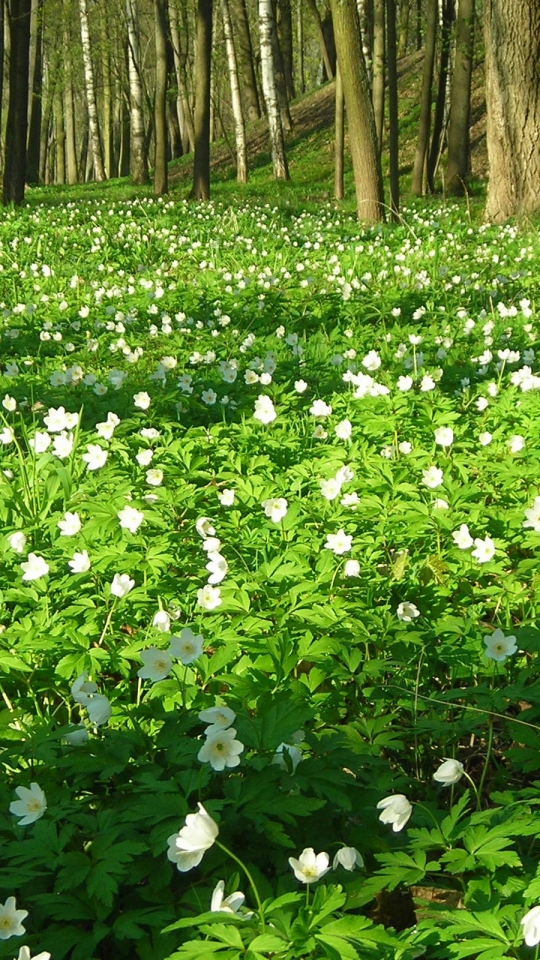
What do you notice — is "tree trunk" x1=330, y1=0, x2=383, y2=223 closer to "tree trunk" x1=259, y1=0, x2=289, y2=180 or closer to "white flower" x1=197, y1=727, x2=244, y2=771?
"tree trunk" x1=259, y1=0, x2=289, y2=180

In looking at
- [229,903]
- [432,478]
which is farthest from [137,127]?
[229,903]

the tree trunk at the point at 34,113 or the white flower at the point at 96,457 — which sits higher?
the tree trunk at the point at 34,113

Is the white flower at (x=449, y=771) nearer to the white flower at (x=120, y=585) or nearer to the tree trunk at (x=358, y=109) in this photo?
the white flower at (x=120, y=585)

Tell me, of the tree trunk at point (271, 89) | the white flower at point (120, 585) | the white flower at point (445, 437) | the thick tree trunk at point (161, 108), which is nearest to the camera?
the white flower at point (120, 585)

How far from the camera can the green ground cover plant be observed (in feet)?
5.02

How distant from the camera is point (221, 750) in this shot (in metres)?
1.71

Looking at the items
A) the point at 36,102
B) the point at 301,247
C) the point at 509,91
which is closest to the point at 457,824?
the point at 301,247

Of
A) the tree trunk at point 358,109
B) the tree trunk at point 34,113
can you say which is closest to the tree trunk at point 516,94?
the tree trunk at point 358,109

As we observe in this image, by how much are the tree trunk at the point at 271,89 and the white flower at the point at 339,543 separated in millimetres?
17093

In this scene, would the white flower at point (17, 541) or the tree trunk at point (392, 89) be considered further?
the tree trunk at point (392, 89)

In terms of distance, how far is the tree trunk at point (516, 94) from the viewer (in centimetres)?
1005

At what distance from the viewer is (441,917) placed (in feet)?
4.80

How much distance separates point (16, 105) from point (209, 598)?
13932 mm

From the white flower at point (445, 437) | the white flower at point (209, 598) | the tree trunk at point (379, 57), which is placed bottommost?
the white flower at point (209, 598)
